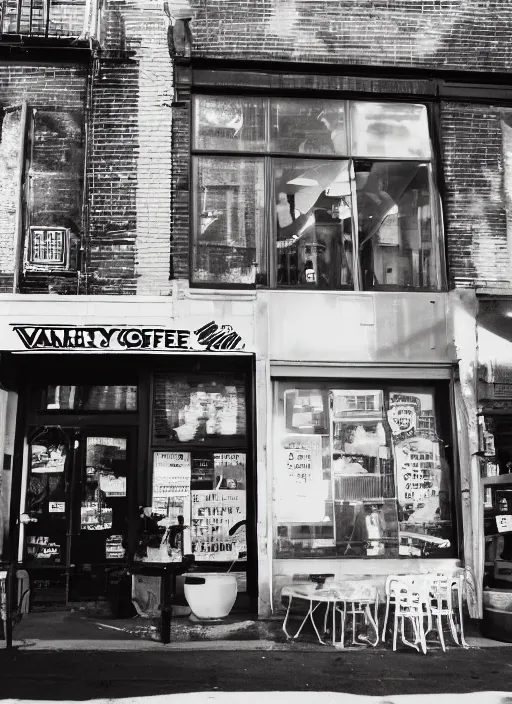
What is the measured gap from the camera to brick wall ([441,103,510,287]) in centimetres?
1025

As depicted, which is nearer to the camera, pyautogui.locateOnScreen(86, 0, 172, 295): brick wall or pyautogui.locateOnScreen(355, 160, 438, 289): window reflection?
pyautogui.locateOnScreen(86, 0, 172, 295): brick wall

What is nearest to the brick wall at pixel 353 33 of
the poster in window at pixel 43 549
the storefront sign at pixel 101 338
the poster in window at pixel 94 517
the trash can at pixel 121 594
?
the storefront sign at pixel 101 338

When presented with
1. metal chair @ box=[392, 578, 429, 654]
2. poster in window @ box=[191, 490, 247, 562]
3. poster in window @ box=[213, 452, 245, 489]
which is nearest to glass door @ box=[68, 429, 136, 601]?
poster in window @ box=[191, 490, 247, 562]

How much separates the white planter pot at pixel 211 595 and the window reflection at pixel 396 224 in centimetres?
451

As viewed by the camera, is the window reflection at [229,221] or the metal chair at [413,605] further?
the window reflection at [229,221]

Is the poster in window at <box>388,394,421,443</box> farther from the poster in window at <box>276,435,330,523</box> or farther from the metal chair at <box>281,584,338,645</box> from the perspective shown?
the metal chair at <box>281,584,338,645</box>

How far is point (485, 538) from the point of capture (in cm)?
902

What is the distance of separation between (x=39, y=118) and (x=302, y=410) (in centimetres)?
550

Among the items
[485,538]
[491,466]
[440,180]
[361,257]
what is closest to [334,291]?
[361,257]

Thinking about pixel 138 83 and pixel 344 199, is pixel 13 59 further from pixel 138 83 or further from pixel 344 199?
pixel 344 199

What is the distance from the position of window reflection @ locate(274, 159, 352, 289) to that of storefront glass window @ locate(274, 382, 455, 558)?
1.59 meters

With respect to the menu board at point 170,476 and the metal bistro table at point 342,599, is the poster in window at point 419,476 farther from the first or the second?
the menu board at point 170,476

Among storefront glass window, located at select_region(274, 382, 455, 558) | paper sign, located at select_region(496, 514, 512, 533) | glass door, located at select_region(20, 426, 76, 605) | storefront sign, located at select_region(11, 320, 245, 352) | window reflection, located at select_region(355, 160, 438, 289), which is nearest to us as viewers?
paper sign, located at select_region(496, 514, 512, 533)

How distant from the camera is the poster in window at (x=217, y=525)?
9.79 m
